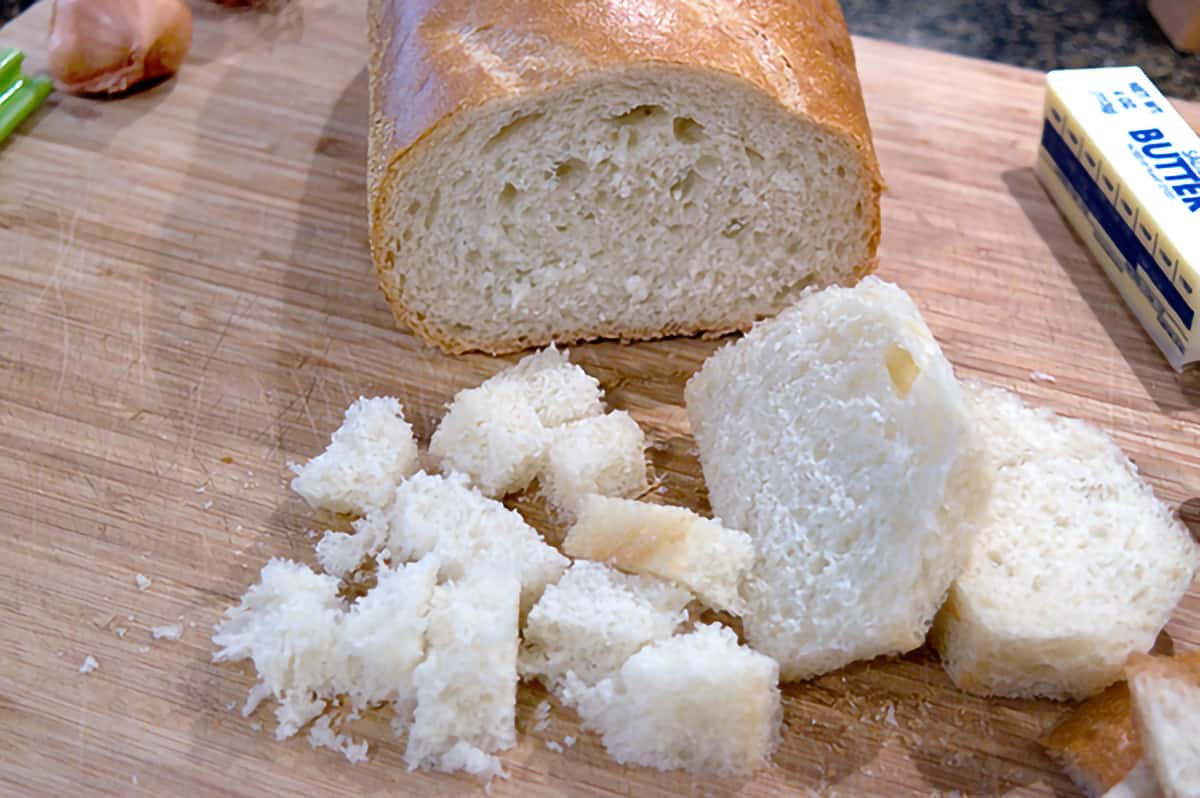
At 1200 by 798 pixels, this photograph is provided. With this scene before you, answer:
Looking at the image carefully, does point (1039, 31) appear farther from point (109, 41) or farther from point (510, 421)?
point (109, 41)

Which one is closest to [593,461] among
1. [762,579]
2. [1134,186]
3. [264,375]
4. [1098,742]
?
[762,579]

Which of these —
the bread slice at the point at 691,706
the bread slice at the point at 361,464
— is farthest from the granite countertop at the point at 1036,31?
the bread slice at the point at 691,706

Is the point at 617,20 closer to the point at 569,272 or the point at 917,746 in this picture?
the point at 569,272

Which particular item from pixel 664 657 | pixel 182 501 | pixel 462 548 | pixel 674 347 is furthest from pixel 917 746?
pixel 182 501

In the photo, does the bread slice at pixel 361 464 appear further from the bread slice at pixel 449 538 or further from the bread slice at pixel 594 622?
the bread slice at pixel 594 622

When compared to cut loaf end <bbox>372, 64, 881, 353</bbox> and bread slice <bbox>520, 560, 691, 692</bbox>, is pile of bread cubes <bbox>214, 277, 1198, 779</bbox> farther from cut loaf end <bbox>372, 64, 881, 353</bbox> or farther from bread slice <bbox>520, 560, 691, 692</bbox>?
cut loaf end <bbox>372, 64, 881, 353</bbox>

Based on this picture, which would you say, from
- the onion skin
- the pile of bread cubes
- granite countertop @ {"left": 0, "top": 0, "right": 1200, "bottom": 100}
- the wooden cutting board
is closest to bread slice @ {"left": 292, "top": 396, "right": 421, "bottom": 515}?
the pile of bread cubes
